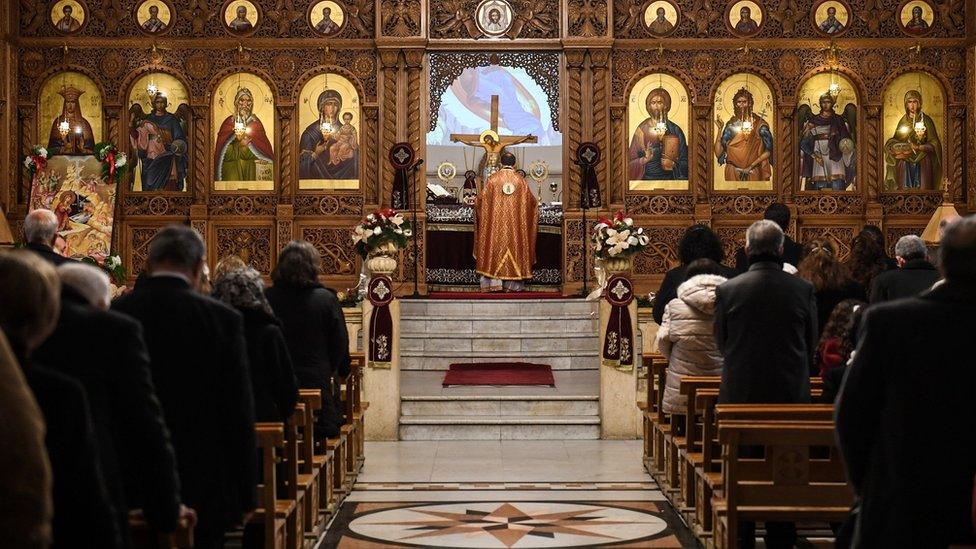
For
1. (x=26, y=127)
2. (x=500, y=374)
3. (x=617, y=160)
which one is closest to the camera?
(x=500, y=374)

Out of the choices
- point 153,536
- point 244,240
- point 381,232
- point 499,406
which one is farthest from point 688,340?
point 244,240

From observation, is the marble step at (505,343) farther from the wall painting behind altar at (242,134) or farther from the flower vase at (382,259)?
the wall painting behind altar at (242,134)

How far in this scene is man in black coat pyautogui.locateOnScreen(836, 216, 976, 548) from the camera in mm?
4125

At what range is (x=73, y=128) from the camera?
731 inches

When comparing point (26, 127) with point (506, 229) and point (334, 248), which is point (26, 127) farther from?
point (506, 229)

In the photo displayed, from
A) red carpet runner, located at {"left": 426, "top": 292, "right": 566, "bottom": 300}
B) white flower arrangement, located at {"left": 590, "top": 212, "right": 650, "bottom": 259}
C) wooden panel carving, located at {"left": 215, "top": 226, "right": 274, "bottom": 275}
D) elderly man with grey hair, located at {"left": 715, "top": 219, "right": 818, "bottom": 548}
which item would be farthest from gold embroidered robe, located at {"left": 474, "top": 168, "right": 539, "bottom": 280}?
elderly man with grey hair, located at {"left": 715, "top": 219, "right": 818, "bottom": 548}

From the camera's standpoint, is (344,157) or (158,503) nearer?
(158,503)

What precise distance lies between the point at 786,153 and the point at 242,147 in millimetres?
7535

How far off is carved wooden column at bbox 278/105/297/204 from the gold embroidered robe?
2656mm

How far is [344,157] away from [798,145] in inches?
248

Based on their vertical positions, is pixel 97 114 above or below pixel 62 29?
below

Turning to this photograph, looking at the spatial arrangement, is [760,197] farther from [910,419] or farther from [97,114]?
[910,419]

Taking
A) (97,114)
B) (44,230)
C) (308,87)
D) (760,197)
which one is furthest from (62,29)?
(44,230)

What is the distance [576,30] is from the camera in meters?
18.5
